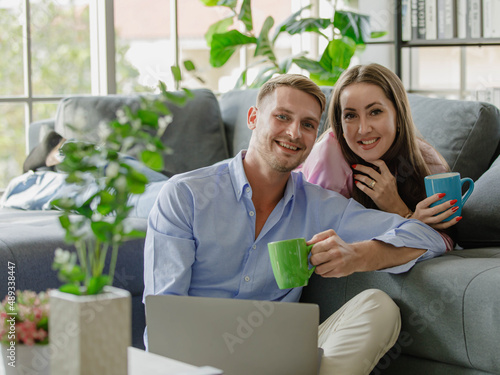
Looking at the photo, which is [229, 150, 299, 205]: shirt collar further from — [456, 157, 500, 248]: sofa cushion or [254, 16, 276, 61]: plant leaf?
[254, 16, 276, 61]: plant leaf

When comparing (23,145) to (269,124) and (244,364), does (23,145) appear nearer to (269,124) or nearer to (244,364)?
(269,124)

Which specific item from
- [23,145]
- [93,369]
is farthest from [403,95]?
[23,145]

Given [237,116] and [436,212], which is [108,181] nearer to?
[436,212]

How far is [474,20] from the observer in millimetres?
3104

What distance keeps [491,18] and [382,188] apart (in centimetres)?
176

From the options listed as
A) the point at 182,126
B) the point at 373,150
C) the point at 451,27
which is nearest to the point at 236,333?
the point at 373,150

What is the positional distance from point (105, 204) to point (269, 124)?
94 cm

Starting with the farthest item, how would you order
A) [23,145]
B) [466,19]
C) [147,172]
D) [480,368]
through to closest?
1. [23,145]
2. [466,19]
3. [147,172]
4. [480,368]

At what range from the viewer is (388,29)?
370cm

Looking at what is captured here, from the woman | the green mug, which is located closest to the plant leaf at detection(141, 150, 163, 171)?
the green mug

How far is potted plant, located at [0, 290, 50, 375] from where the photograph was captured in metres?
0.78

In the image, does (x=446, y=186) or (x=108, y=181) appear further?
(x=446, y=186)

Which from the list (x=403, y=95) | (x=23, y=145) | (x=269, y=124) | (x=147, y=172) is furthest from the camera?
(x=23, y=145)

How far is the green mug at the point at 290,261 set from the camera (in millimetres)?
1271
